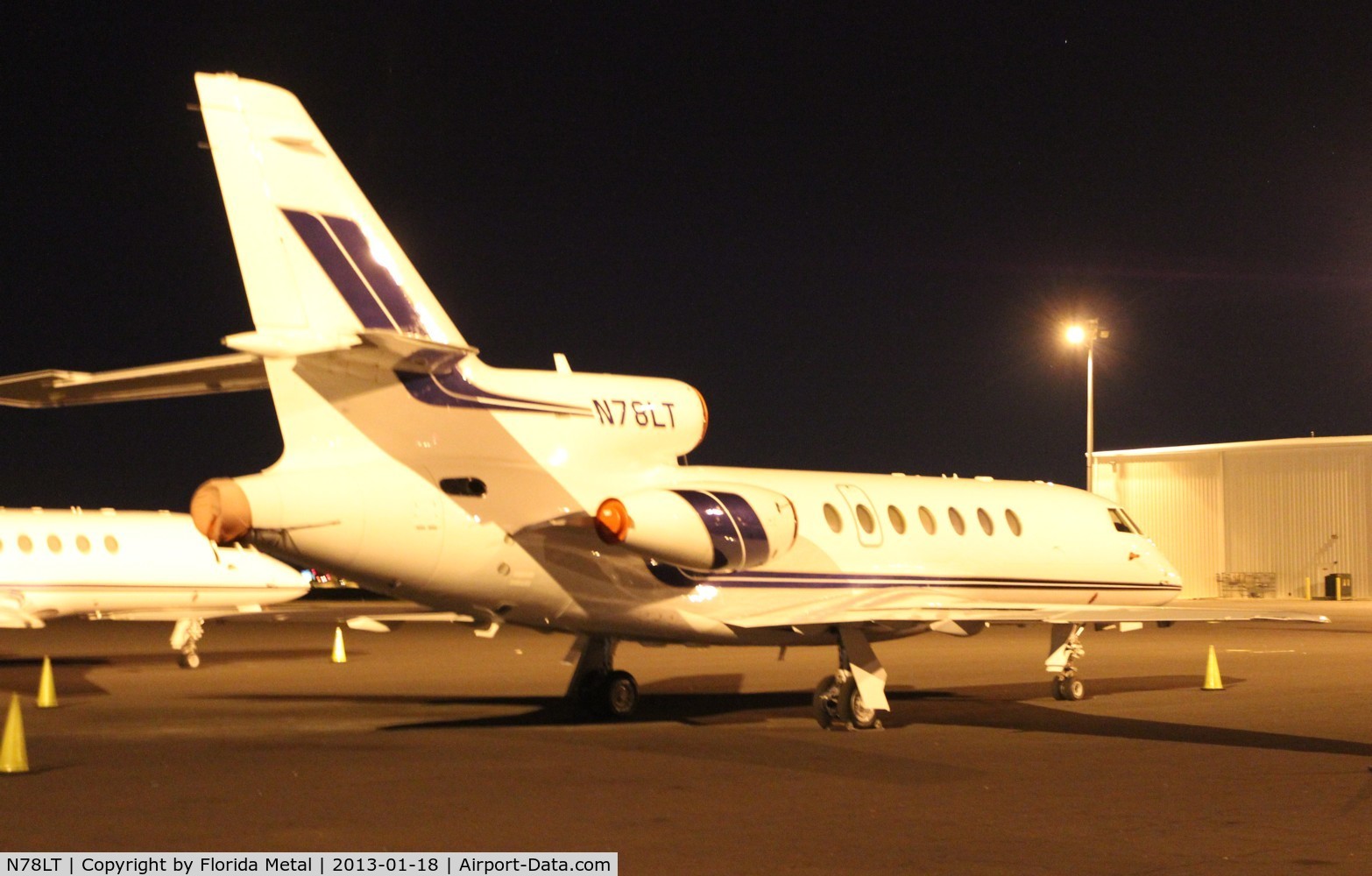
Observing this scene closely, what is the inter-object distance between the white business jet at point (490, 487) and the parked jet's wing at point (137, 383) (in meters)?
0.03

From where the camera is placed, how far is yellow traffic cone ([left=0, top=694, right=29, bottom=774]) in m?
12.9

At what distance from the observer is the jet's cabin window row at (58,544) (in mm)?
28844

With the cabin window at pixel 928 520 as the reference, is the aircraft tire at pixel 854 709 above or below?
below

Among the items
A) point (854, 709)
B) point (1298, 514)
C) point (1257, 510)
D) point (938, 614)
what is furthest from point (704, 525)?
point (1257, 510)

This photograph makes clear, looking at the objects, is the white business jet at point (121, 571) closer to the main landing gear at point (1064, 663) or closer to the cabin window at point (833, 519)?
the cabin window at point (833, 519)

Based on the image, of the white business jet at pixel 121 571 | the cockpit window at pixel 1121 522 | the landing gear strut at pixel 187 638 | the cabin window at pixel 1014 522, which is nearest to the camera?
the cabin window at pixel 1014 522

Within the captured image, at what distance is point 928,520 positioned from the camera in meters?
19.2

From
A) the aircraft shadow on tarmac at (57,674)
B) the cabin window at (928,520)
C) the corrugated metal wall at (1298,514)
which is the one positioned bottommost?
the aircraft shadow on tarmac at (57,674)

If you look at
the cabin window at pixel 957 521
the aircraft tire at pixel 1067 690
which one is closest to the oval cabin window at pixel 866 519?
the cabin window at pixel 957 521

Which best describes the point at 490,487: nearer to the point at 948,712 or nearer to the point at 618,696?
the point at 618,696

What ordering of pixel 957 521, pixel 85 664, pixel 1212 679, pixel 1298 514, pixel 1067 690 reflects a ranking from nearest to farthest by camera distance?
1. pixel 957 521
2. pixel 1067 690
3. pixel 1212 679
4. pixel 85 664
5. pixel 1298 514

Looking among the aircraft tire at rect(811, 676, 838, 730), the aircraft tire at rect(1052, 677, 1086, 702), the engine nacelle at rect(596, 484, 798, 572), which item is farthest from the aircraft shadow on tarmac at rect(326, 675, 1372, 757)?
the engine nacelle at rect(596, 484, 798, 572)

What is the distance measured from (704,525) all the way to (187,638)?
15.3 meters

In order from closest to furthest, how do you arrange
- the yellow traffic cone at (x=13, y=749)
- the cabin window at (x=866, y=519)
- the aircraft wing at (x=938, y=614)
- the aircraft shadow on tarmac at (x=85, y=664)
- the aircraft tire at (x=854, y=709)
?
the yellow traffic cone at (x=13, y=749) → the aircraft wing at (x=938, y=614) → the aircraft tire at (x=854, y=709) → the cabin window at (x=866, y=519) → the aircraft shadow on tarmac at (x=85, y=664)
